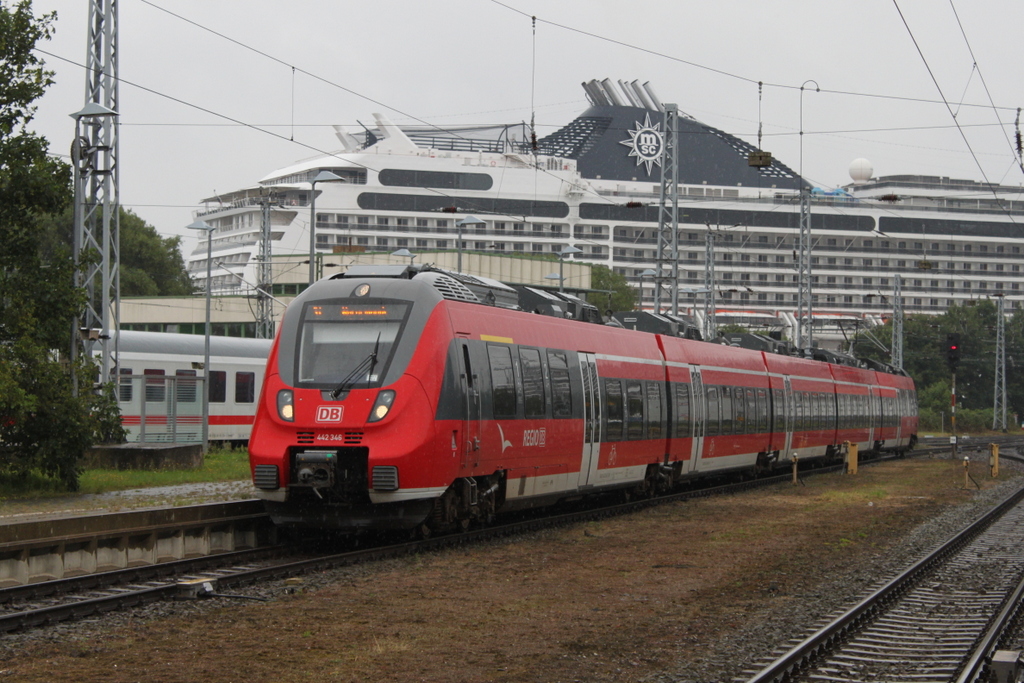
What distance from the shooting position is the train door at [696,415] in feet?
84.8

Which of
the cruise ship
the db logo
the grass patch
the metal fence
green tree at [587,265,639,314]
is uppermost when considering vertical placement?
the cruise ship

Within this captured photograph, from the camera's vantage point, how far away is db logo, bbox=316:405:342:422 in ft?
47.6

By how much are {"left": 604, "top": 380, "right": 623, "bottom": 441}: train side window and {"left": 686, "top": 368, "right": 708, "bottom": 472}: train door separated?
15.1 ft

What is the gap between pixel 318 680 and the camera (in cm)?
853

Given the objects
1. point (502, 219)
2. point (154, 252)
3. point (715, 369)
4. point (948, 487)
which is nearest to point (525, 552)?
point (715, 369)

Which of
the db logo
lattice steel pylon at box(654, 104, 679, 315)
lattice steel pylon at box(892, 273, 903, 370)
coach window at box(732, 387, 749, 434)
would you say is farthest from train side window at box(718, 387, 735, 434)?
lattice steel pylon at box(892, 273, 903, 370)

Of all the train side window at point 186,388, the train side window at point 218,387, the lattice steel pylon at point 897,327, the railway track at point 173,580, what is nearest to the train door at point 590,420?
the railway track at point 173,580

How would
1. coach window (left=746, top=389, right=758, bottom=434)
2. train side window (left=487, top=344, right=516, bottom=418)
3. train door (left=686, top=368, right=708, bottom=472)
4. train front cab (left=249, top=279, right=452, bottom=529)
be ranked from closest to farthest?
train front cab (left=249, top=279, right=452, bottom=529)
train side window (left=487, top=344, right=516, bottom=418)
train door (left=686, top=368, right=708, bottom=472)
coach window (left=746, top=389, right=758, bottom=434)

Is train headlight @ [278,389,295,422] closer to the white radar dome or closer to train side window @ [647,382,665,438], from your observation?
train side window @ [647,382,665,438]

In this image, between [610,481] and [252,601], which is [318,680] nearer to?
[252,601]

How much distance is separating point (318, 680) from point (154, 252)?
9209 cm

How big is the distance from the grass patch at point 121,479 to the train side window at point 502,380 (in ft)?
26.4

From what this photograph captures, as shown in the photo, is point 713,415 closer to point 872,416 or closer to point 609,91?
point 872,416

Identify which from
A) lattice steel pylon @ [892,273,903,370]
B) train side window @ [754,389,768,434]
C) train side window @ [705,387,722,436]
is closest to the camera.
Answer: train side window @ [705,387,722,436]
